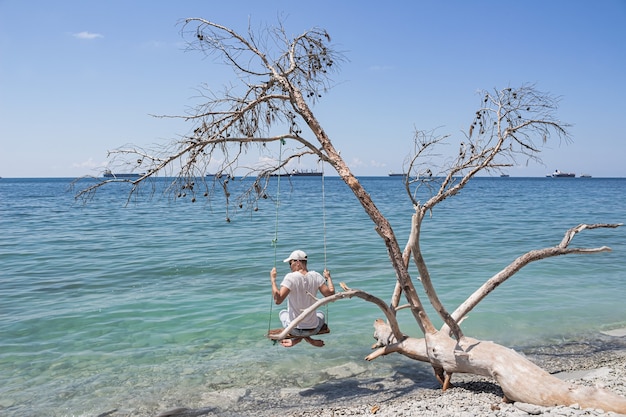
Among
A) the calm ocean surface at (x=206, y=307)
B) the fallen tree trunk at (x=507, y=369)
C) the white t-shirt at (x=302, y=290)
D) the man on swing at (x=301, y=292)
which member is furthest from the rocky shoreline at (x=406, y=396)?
the white t-shirt at (x=302, y=290)

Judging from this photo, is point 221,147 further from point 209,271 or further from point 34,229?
point 34,229

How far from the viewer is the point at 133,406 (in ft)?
23.1

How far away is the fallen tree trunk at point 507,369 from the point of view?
5.19 m

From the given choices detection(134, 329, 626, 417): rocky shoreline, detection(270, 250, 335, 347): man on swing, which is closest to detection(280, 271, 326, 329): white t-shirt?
detection(270, 250, 335, 347): man on swing

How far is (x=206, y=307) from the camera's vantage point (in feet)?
38.9

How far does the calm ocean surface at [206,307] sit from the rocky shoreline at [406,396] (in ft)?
1.07

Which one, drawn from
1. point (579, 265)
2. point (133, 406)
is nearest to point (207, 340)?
point (133, 406)

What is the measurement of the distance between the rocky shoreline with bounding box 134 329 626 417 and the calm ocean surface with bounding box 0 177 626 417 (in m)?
0.33

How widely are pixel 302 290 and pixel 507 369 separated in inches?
111

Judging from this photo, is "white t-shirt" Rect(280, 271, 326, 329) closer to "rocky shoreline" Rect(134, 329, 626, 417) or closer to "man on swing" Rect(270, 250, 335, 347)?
"man on swing" Rect(270, 250, 335, 347)

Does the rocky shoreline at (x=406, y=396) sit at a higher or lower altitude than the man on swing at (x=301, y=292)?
lower

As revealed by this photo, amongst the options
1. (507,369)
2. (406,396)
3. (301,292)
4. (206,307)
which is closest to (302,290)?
(301,292)

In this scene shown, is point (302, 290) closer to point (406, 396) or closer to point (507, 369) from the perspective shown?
point (406, 396)

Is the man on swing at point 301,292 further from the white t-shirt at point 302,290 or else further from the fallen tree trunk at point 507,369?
the fallen tree trunk at point 507,369
